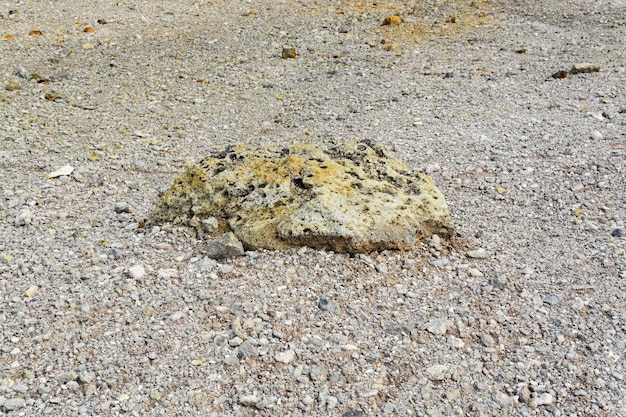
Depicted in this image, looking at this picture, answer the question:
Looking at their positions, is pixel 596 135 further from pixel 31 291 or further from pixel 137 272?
pixel 31 291

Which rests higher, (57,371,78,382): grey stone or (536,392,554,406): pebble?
(536,392,554,406): pebble

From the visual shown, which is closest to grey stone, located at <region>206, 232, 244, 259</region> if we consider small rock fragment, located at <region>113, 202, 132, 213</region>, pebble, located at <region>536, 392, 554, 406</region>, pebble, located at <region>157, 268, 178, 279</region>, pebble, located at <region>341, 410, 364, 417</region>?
pebble, located at <region>157, 268, 178, 279</region>

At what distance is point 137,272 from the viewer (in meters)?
5.38

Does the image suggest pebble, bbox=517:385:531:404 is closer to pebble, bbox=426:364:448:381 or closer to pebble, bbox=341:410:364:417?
pebble, bbox=426:364:448:381

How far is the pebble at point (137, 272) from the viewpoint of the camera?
5.35 m

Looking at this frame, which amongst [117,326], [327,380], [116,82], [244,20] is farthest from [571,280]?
[244,20]

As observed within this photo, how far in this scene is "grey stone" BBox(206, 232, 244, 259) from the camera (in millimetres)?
5504

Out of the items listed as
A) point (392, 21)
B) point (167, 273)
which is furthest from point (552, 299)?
point (392, 21)

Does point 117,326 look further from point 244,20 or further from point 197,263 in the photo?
point 244,20

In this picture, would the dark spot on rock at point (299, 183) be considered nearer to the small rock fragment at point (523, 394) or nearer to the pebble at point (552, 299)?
the pebble at point (552, 299)

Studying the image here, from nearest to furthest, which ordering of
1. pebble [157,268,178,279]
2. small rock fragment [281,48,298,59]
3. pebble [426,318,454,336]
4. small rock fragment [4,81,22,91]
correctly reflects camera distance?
pebble [426,318,454,336], pebble [157,268,178,279], small rock fragment [4,81,22,91], small rock fragment [281,48,298,59]

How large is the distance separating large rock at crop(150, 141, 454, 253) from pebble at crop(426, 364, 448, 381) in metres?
1.31

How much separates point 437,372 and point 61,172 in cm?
487

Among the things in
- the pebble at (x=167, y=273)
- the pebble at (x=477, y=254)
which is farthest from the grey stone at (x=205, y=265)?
the pebble at (x=477, y=254)
